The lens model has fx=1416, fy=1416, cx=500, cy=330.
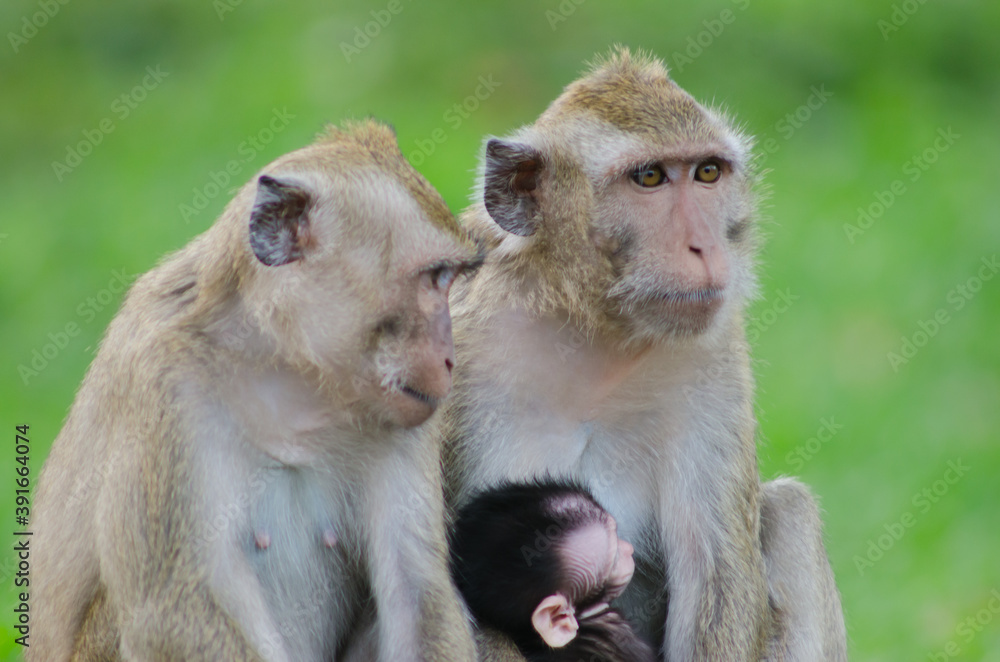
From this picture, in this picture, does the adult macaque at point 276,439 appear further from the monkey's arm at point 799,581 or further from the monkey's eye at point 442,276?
the monkey's arm at point 799,581

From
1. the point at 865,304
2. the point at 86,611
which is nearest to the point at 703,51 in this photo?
the point at 865,304

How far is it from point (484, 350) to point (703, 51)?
7.34 m

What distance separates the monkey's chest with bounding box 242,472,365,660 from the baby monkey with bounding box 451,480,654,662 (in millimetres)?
574

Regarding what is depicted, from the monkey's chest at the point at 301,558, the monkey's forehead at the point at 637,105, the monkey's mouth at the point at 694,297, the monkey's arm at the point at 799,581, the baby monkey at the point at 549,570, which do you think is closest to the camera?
the monkey's chest at the point at 301,558

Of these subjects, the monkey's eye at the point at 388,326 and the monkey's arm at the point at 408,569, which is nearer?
the monkey's eye at the point at 388,326

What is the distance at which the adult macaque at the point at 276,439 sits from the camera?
4.22 metres

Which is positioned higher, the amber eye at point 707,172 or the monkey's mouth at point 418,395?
the amber eye at point 707,172

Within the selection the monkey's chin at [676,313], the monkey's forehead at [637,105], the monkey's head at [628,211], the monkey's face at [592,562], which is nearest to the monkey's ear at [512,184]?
the monkey's head at [628,211]

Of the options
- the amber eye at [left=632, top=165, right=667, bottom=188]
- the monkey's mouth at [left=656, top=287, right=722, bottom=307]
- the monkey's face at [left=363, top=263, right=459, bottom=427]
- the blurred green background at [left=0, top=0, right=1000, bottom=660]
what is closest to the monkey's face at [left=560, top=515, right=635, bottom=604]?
the monkey's mouth at [left=656, top=287, right=722, bottom=307]

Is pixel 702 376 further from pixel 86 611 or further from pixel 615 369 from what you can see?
Answer: pixel 86 611

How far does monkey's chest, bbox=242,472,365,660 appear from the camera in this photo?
177 inches

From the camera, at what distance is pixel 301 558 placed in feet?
15.1

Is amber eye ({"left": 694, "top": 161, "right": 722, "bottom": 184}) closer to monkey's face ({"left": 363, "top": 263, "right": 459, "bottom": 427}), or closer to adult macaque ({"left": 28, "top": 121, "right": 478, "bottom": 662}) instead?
adult macaque ({"left": 28, "top": 121, "right": 478, "bottom": 662})

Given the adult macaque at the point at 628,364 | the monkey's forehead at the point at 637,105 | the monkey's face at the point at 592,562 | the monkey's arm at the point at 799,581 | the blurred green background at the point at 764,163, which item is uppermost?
the monkey's forehead at the point at 637,105
